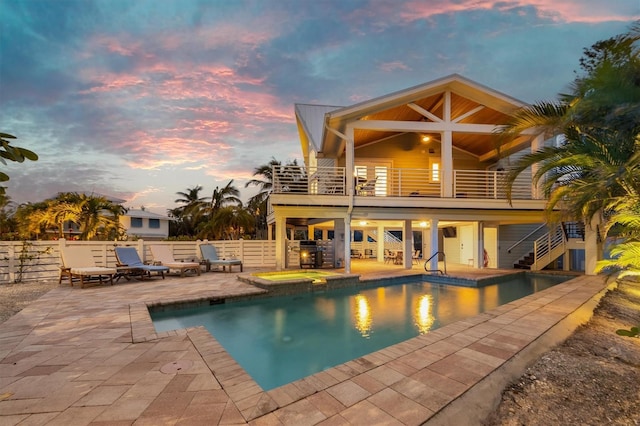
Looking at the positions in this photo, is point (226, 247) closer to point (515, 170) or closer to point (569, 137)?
point (515, 170)

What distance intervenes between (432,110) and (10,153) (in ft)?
50.6

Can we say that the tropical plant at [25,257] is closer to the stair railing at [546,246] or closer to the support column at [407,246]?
the support column at [407,246]

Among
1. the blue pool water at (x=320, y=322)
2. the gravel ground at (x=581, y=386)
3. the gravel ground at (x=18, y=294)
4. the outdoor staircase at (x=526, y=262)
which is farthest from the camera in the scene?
the outdoor staircase at (x=526, y=262)

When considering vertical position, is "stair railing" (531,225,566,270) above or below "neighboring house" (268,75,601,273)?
below

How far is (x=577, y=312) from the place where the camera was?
570 cm

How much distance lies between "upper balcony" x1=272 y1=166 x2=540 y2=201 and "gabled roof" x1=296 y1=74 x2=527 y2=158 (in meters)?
1.57

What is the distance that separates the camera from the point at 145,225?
34.2 meters

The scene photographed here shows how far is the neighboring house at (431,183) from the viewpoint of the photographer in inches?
463

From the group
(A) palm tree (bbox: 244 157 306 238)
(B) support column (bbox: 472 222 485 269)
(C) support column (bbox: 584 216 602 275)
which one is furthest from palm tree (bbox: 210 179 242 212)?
(C) support column (bbox: 584 216 602 275)

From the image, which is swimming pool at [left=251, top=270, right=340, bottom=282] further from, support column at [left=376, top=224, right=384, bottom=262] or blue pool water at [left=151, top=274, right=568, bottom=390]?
support column at [left=376, top=224, right=384, bottom=262]

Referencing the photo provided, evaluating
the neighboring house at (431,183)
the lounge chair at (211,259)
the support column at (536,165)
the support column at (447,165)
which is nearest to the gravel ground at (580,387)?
the neighboring house at (431,183)

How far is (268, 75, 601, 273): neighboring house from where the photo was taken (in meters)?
11.8

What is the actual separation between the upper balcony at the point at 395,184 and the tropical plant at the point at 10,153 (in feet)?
32.1

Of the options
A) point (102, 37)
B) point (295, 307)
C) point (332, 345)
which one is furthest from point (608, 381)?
point (102, 37)
